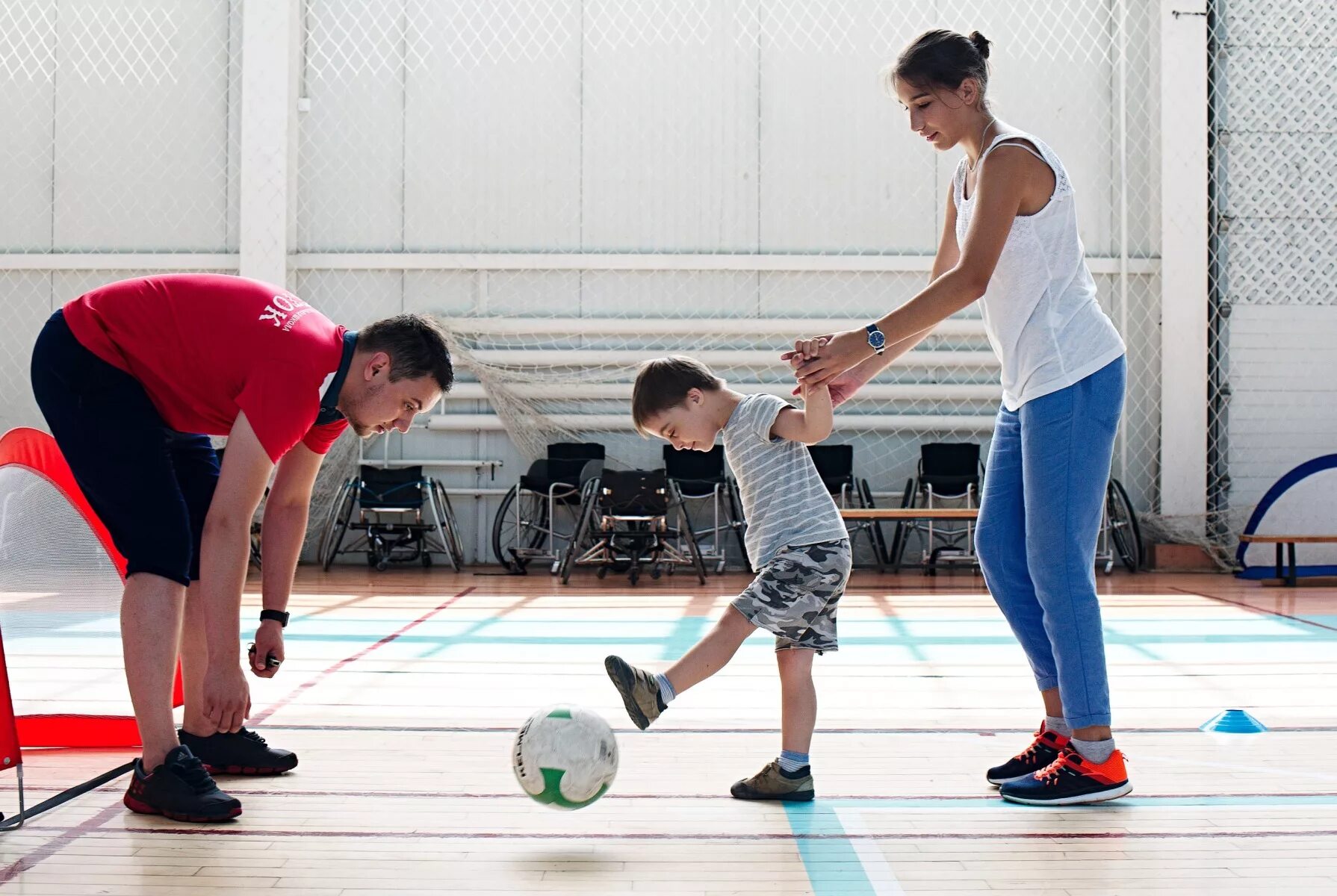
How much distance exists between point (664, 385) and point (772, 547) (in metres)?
0.36

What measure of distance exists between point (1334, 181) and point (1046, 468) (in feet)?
23.7

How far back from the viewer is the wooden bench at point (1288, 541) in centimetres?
662

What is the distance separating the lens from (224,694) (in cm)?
167

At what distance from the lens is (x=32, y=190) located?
27.0 ft

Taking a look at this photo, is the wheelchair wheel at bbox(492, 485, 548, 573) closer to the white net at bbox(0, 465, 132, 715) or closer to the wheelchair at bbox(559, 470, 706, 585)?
the wheelchair at bbox(559, 470, 706, 585)

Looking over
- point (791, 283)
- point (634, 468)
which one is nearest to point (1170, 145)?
point (791, 283)

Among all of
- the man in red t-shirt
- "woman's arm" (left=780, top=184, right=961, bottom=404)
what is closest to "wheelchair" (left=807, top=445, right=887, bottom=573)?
"woman's arm" (left=780, top=184, right=961, bottom=404)

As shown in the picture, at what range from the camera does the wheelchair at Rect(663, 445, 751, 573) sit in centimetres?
723

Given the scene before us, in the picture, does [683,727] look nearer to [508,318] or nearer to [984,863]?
[984,863]

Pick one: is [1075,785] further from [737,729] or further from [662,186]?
[662,186]

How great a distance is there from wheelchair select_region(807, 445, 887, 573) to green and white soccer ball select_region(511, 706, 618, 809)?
17.7 feet

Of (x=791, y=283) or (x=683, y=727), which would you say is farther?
(x=791, y=283)

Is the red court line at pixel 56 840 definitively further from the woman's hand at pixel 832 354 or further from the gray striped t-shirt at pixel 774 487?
the woman's hand at pixel 832 354

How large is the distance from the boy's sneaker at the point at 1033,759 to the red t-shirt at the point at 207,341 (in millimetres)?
1372
